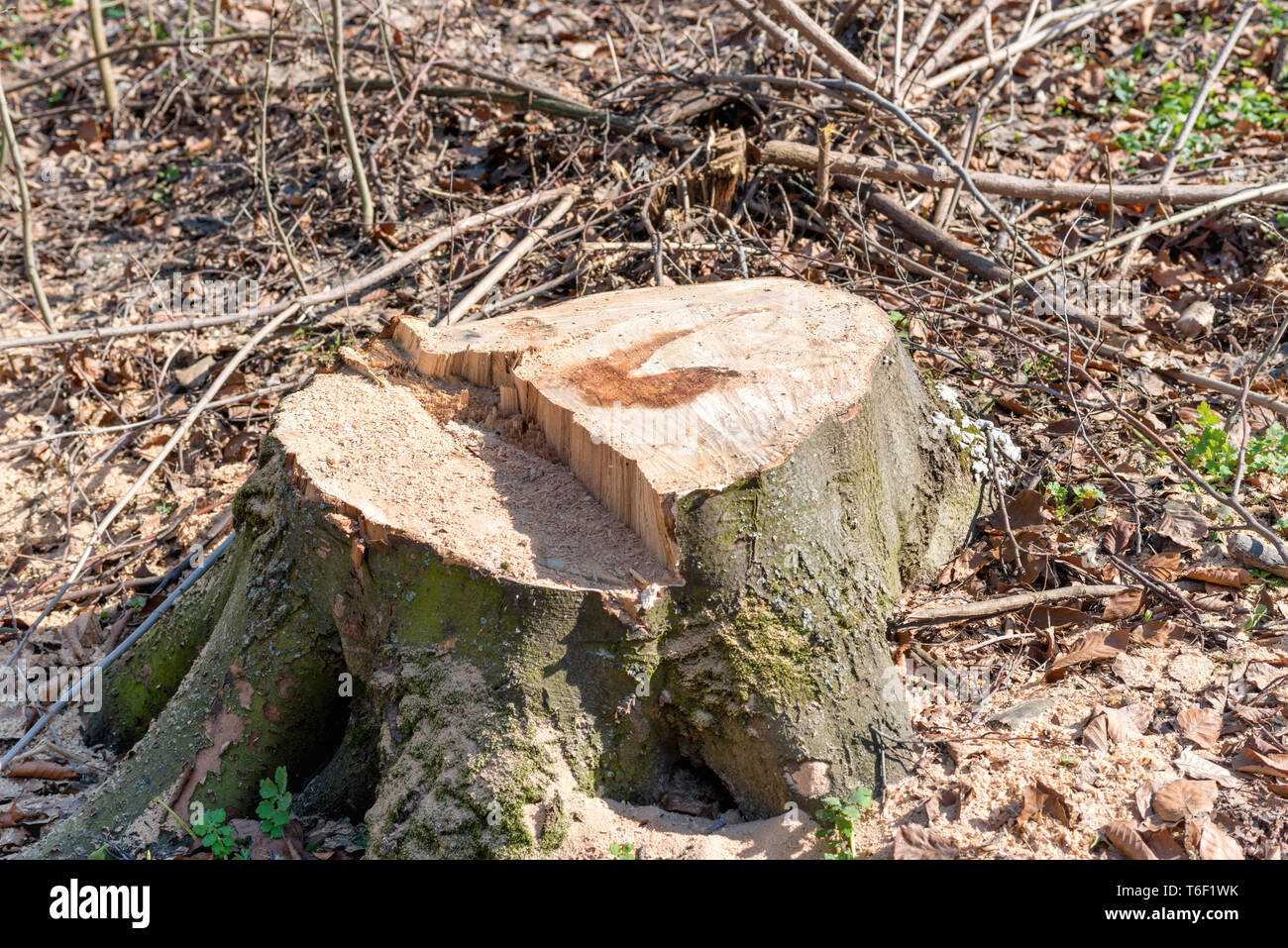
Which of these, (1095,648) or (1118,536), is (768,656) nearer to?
(1095,648)

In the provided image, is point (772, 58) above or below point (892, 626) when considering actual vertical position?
above

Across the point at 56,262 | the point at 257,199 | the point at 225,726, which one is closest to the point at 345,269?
the point at 257,199

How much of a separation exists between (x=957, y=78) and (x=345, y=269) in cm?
319

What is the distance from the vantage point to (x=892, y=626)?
2.55 meters

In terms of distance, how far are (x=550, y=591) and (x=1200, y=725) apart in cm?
158

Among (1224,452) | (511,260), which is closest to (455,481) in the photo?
(511,260)

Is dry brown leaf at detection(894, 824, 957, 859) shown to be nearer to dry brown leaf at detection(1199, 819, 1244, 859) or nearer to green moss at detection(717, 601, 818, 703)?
green moss at detection(717, 601, 818, 703)

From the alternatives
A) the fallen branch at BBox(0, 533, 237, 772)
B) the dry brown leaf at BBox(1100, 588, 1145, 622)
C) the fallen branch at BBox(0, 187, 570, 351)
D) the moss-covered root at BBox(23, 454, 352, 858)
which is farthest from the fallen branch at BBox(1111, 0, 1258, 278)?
the fallen branch at BBox(0, 533, 237, 772)

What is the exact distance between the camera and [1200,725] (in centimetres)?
231

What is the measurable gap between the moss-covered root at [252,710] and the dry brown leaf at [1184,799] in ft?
6.09

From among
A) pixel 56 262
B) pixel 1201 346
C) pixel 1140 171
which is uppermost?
pixel 1140 171

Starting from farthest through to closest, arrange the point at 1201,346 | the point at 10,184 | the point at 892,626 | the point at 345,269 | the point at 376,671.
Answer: the point at 10,184 → the point at 345,269 → the point at 1201,346 → the point at 892,626 → the point at 376,671
